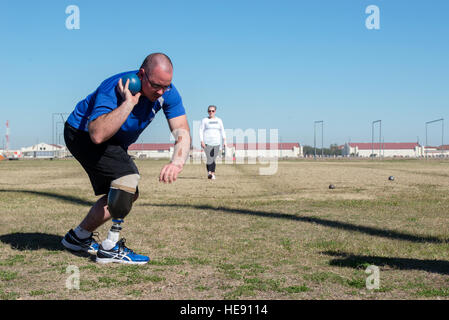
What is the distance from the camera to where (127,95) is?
381 centimetres

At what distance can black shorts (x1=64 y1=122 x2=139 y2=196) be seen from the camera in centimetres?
434

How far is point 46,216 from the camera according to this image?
7.36m

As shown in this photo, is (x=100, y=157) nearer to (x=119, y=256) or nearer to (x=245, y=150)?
(x=119, y=256)

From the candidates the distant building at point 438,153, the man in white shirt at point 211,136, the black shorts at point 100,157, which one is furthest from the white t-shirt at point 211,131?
the distant building at point 438,153

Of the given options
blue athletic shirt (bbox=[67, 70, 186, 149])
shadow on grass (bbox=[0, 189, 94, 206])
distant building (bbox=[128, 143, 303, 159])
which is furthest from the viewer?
distant building (bbox=[128, 143, 303, 159])

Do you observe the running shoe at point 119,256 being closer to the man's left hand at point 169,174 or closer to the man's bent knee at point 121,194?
the man's bent knee at point 121,194

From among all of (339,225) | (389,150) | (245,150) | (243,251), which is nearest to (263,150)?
(245,150)

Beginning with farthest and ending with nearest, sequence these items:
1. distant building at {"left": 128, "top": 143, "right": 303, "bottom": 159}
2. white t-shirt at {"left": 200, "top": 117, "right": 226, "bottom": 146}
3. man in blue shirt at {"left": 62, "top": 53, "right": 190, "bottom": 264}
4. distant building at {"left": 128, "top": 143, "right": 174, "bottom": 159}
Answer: distant building at {"left": 128, "top": 143, "right": 174, "bottom": 159} → distant building at {"left": 128, "top": 143, "right": 303, "bottom": 159} → white t-shirt at {"left": 200, "top": 117, "right": 226, "bottom": 146} → man in blue shirt at {"left": 62, "top": 53, "right": 190, "bottom": 264}

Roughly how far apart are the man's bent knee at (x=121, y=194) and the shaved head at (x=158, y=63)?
1.05 m

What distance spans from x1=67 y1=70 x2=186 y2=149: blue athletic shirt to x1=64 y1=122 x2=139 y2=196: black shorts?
76 millimetres

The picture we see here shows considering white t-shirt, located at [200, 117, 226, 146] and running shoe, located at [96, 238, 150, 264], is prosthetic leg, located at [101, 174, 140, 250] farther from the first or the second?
white t-shirt, located at [200, 117, 226, 146]

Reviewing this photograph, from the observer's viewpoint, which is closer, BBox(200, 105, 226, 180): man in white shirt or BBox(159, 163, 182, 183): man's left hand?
BBox(159, 163, 182, 183): man's left hand

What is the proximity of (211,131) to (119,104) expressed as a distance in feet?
40.2

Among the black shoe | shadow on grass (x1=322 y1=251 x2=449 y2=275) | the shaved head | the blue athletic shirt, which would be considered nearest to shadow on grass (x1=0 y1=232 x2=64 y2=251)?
the black shoe
